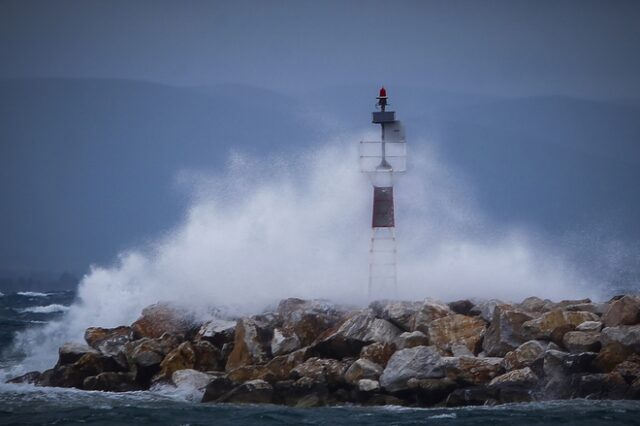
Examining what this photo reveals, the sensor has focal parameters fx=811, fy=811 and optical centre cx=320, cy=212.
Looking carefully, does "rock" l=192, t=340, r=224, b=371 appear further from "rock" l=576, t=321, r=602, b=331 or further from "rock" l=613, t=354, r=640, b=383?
"rock" l=613, t=354, r=640, b=383

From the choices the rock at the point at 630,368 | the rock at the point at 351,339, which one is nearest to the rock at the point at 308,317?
the rock at the point at 351,339

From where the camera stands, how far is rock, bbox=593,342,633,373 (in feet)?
49.2

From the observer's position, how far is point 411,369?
15.5 m

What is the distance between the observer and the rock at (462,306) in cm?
1955

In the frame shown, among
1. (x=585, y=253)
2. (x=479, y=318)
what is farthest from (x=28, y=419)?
(x=585, y=253)

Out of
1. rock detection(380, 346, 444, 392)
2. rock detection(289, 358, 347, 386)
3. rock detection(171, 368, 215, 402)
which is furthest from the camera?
rock detection(171, 368, 215, 402)

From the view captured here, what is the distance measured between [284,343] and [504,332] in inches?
187

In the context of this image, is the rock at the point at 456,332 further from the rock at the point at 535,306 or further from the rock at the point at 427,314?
the rock at the point at 535,306

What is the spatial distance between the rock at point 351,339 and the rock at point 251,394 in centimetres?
189

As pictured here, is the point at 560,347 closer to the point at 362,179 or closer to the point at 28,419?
the point at 28,419

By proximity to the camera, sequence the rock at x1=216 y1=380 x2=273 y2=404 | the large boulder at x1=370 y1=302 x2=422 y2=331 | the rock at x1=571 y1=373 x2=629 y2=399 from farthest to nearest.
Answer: the large boulder at x1=370 y1=302 x2=422 y2=331 < the rock at x1=216 y1=380 x2=273 y2=404 < the rock at x1=571 y1=373 x2=629 y2=399

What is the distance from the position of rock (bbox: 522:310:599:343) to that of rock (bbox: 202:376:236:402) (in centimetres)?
615

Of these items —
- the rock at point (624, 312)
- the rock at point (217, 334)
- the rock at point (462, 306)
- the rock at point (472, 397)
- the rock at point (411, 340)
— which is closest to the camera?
the rock at point (472, 397)

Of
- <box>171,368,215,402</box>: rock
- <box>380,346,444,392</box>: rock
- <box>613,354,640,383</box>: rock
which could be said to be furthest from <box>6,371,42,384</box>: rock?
<box>613,354,640,383</box>: rock
